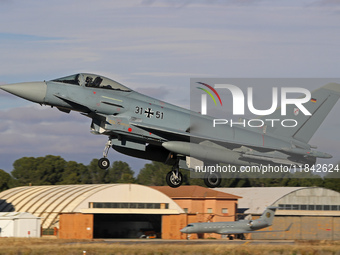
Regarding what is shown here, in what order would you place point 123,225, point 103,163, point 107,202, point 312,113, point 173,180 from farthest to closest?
1. point 123,225
2. point 107,202
3. point 312,113
4. point 173,180
5. point 103,163

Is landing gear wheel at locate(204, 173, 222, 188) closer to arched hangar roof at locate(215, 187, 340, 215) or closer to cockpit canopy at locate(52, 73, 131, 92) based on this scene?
cockpit canopy at locate(52, 73, 131, 92)

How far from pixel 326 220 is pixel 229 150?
42.5 metres

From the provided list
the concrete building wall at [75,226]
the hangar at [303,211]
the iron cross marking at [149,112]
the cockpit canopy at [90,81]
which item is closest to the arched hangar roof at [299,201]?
the hangar at [303,211]

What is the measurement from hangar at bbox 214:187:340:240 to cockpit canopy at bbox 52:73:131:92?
4228 cm

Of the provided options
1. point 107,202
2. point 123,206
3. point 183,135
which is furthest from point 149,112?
point 123,206

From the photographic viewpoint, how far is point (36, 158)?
123 m

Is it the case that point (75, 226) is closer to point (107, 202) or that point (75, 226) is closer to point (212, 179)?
point (107, 202)

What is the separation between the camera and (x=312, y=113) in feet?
102

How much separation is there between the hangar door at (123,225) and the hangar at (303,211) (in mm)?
11104

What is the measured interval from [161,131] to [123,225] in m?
47.3

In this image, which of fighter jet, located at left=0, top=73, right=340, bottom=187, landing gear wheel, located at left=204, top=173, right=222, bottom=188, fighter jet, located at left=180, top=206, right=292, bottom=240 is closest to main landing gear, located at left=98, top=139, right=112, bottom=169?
fighter jet, located at left=0, top=73, right=340, bottom=187

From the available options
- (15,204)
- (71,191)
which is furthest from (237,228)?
(15,204)

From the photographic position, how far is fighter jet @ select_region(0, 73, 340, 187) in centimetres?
2622

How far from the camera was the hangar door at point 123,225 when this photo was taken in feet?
228
